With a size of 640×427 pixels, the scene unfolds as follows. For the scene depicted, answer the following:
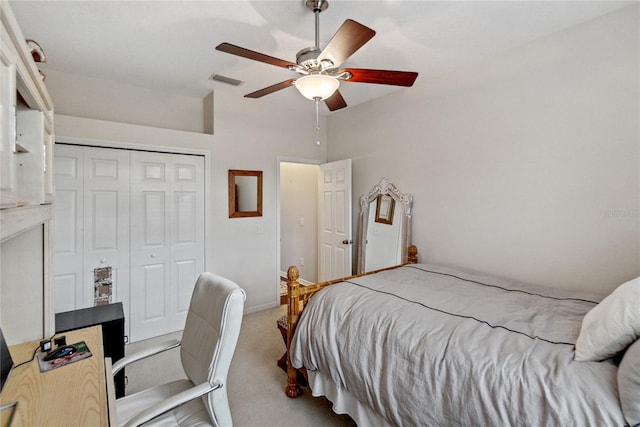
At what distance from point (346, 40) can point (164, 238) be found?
2787 millimetres

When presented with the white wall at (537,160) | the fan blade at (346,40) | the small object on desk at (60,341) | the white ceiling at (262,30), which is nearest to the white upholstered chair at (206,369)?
the small object on desk at (60,341)

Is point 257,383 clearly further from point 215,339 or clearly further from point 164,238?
point 164,238

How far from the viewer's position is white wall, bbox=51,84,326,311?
11.6 feet

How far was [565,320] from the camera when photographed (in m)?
1.62

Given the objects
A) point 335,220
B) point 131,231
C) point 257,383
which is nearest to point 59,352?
point 257,383

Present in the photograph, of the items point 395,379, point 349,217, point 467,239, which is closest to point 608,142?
point 467,239

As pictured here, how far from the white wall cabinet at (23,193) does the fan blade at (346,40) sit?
3.92 ft

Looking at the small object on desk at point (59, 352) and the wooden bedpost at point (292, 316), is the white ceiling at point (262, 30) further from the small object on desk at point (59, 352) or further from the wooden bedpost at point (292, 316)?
the small object on desk at point (59, 352)

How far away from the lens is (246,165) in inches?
150

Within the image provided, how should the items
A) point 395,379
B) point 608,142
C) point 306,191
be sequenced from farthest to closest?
point 306,191, point 608,142, point 395,379

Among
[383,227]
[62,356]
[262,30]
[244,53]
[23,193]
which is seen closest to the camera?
[23,193]

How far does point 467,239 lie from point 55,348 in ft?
10.1

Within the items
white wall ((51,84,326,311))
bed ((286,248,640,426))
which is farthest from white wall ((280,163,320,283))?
bed ((286,248,640,426))

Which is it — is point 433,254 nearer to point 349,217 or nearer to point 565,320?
point 349,217
